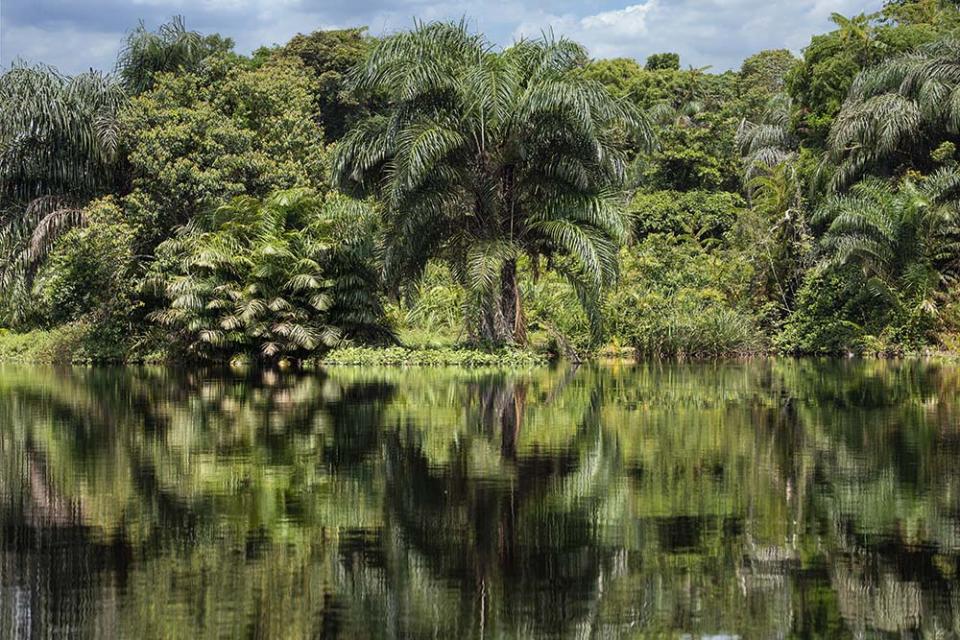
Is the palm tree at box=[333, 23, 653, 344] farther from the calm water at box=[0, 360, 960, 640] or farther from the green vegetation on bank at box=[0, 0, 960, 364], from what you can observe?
the calm water at box=[0, 360, 960, 640]

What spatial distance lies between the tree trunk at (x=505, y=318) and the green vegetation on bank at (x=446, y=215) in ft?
0.20

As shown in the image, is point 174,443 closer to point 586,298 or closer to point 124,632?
point 124,632

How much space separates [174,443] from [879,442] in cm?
647

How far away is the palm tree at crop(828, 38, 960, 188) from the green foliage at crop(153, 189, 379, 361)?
12.4 m

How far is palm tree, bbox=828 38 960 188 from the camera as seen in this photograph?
26609 millimetres

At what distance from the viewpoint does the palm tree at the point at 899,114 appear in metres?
26.6

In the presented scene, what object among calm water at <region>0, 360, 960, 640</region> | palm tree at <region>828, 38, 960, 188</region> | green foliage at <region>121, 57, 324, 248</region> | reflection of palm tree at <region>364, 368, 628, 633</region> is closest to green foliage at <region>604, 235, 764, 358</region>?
palm tree at <region>828, 38, 960, 188</region>

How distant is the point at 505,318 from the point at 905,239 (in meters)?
9.68

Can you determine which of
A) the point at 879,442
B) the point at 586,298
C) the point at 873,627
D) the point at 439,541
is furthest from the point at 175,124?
the point at 873,627

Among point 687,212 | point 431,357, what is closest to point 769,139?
point 687,212

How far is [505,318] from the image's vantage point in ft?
78.5

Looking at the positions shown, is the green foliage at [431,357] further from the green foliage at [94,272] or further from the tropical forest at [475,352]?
the green foliage at [94,272]

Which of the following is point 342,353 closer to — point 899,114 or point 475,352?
point 475,352

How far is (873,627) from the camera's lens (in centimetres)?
471
